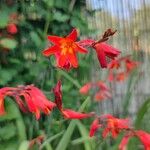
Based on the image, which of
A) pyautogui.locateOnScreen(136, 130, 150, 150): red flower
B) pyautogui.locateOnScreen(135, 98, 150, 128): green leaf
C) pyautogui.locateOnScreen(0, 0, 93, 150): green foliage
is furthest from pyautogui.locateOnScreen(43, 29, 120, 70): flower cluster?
pyautogui.locateOnScreen(0, 0, 93, 150): green foliage

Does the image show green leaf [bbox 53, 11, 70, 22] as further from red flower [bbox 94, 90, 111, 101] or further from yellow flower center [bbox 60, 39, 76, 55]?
yellow flower center [bbox 60, 39, 76, 55]

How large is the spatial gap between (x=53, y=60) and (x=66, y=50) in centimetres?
126

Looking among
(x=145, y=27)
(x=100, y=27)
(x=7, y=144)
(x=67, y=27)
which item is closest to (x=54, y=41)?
(x=7, y=144)

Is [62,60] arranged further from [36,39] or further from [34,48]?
[34,48]

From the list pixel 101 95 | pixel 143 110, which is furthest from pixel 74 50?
pixel 101 95

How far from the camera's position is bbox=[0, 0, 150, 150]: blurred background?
2996 mm

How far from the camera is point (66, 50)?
4.79 feet

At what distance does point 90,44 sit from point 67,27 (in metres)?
2.36

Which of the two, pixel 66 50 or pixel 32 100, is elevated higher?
pixel 66 50

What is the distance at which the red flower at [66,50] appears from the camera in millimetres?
1412

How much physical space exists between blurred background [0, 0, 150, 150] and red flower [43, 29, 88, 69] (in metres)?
0.90

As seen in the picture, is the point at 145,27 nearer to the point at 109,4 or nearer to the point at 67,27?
the point at 109,4

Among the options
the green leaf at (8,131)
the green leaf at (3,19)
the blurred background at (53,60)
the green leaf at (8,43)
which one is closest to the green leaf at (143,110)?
the blurred background at (53,60)

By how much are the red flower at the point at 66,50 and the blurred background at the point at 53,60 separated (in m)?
0.90
